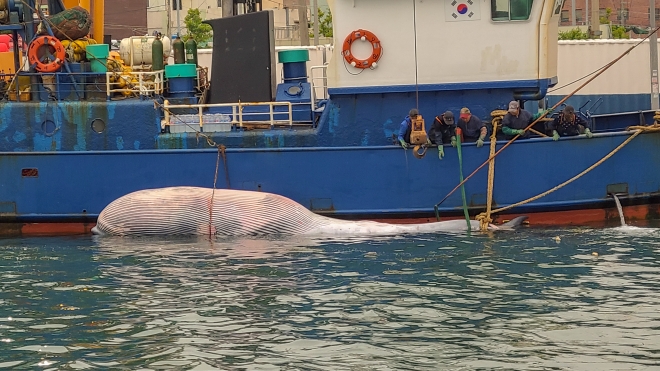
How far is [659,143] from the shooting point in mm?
14742

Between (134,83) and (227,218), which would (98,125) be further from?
(227,218)

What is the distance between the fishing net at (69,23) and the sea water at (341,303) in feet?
13.0

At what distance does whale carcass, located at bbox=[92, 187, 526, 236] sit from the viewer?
14.5 m

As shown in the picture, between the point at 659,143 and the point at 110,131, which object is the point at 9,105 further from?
the point at 659,143

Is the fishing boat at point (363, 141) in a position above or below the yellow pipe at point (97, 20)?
below

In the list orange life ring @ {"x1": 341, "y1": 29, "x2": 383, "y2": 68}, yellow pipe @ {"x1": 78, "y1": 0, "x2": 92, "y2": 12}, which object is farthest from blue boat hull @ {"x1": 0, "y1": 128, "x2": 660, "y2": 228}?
yellow pipe @ {"x1": 78, "y1": 0, "x2": 92, "y2": 12}

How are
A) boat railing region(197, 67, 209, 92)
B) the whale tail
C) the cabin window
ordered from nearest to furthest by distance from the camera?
the whale tail, the cabin window, boat railing region(197, 67, 209, 92)

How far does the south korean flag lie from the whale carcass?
3.10 metres

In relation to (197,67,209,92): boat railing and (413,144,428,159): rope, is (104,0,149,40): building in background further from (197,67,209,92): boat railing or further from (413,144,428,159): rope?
(413,144,428,159): rope

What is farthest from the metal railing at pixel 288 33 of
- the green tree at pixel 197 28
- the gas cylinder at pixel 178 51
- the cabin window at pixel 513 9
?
the cabin window at pixel 513 9

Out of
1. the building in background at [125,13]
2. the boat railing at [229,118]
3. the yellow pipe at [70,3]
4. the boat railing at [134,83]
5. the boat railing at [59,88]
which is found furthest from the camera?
the building in background at [125,13]

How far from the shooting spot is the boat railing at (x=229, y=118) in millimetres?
15312

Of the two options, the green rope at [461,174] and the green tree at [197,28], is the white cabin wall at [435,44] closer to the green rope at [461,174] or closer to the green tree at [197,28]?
the green rope at [461,174]

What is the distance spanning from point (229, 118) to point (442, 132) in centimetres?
341
